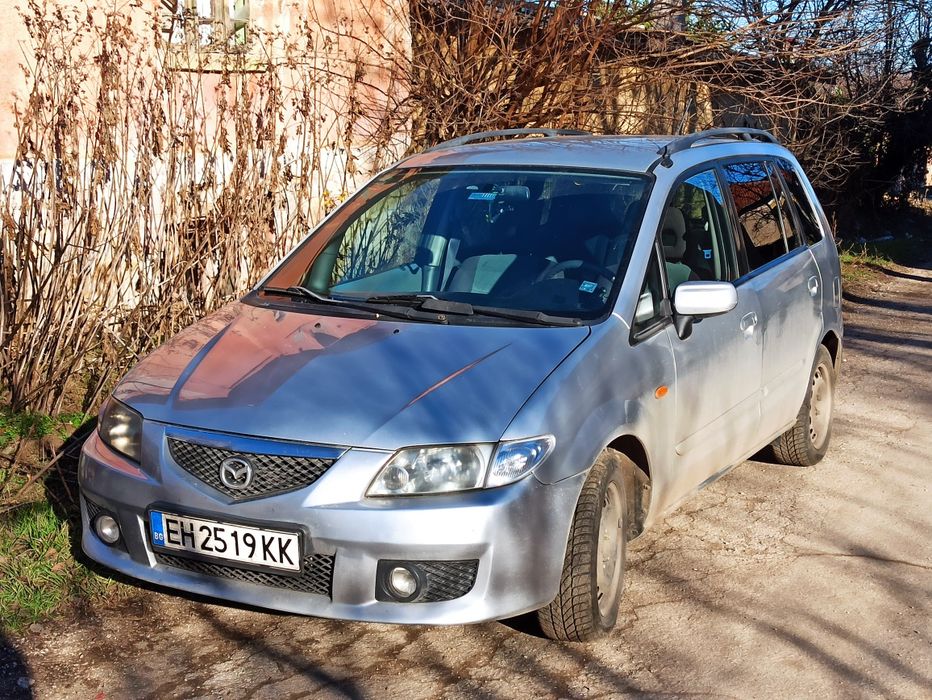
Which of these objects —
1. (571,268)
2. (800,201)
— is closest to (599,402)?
(571,268)

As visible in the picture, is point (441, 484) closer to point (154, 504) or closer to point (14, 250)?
point (154, 504)

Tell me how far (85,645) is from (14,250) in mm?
2425

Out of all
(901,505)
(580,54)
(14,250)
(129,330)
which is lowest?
(901,505)

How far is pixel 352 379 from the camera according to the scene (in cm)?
381

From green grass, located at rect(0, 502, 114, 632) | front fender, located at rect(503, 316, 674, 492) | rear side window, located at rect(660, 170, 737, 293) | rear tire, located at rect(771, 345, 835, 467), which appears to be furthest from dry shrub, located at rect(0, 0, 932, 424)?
rear tire, located at rect(771, 345, 835, 467)

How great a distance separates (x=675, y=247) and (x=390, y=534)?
6.45 feet

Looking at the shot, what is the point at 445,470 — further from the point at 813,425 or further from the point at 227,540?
the point at 813,425

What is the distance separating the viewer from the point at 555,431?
143 inches

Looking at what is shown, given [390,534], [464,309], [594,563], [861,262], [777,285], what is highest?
[464,309]

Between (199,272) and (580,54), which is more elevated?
(580,54)

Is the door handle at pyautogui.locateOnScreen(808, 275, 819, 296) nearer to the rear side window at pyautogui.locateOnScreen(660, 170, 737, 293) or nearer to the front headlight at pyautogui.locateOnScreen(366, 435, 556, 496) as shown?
the rear side window at pyautogui.locateOnScreen(660, 170, 737, 293)

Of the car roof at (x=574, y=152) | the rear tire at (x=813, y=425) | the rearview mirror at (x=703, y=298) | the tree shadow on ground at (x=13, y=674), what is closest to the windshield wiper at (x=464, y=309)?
the rearview mirror at (x=703, y=298)

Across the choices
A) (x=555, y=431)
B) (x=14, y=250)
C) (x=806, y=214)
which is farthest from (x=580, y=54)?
(x=555, y=431)

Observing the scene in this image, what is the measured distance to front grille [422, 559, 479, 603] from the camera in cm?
352
